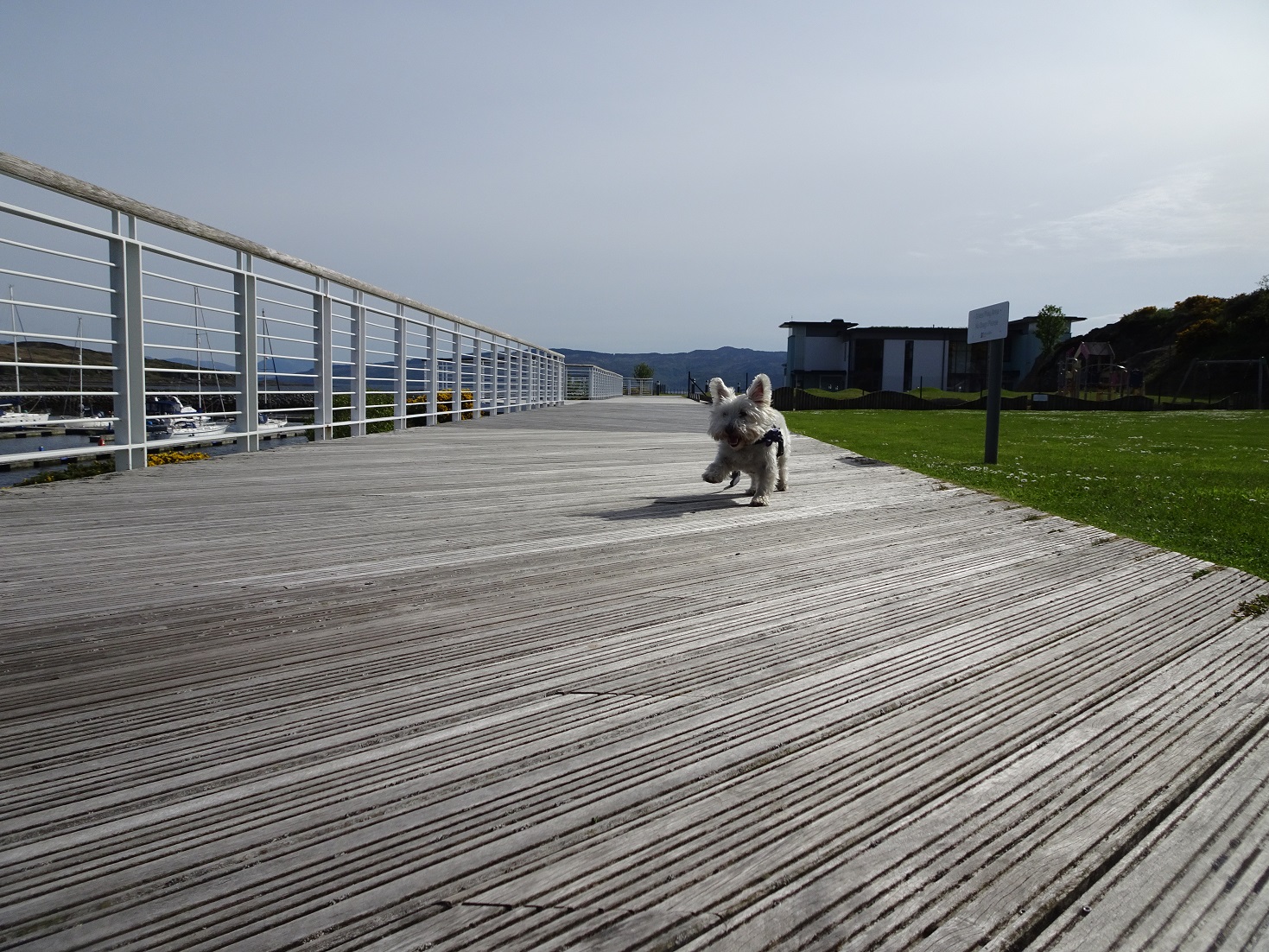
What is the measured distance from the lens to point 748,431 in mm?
4172

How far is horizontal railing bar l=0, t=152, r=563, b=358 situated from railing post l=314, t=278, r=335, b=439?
21 cm

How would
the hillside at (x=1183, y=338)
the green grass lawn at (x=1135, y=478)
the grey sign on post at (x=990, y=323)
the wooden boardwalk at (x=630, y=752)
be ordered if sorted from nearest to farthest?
the wooden boardwalk at (x=630, y=752), the green grass lawn at (x=1135, y=478), the grey sign on post at (x=990, y=323), the hillside at (x=1183, y=338)

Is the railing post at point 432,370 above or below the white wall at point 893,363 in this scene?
below

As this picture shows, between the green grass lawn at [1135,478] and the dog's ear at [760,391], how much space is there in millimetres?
1519

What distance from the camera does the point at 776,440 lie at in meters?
4.28

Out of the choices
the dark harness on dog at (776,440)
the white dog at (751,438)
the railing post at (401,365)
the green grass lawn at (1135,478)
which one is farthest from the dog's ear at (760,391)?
the railing post at (401,365)

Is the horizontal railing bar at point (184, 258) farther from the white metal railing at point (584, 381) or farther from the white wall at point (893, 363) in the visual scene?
the white wall at point (893, 363)

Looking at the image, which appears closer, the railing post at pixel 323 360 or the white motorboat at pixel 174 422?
the white motorboat at pixel 174 422

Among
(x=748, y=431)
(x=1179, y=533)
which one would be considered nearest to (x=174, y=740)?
(x=748, y=431)

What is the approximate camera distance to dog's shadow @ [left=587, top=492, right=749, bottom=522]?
147 inches

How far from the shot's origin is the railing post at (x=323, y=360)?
7.75 metres

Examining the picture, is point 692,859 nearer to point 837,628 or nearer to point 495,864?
point 495,864

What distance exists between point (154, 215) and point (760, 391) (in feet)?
13.4

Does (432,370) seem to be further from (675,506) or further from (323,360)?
(675,506)
